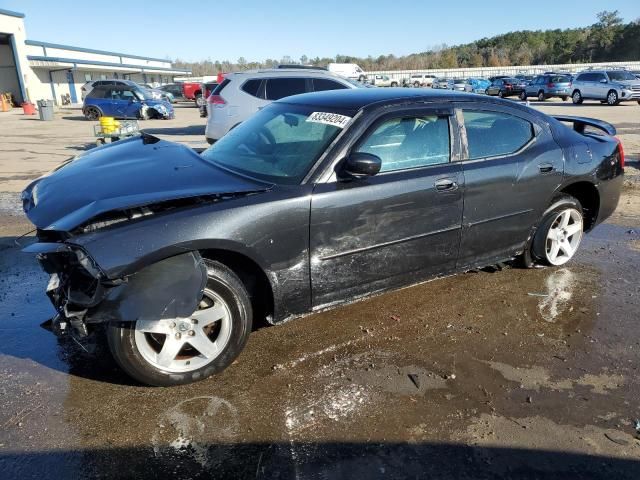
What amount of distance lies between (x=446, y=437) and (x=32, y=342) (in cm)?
284

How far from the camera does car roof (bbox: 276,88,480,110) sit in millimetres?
3654

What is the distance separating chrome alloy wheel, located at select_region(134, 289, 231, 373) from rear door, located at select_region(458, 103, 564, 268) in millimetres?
1989

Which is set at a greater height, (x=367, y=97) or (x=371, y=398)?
(x=367, y=97)

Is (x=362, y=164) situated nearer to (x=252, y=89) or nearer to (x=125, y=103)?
(x=252, y=89)

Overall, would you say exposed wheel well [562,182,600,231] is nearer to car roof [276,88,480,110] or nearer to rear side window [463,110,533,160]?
rear side window [463,110,533,160]

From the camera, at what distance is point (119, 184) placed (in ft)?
10.2

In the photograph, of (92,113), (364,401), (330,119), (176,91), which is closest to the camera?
(364,401)

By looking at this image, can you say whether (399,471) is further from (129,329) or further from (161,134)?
(161,134)

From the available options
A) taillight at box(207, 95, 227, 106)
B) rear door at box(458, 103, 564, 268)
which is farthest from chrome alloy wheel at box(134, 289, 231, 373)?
taillight at box(207, 95, 227, 106)

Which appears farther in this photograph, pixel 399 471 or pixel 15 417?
pixel 15 417

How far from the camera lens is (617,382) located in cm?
304

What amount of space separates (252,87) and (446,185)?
25.9 feet

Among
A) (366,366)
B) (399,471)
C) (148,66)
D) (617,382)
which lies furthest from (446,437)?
(148,66)

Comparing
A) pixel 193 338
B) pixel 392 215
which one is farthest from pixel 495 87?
pixel 193 338
